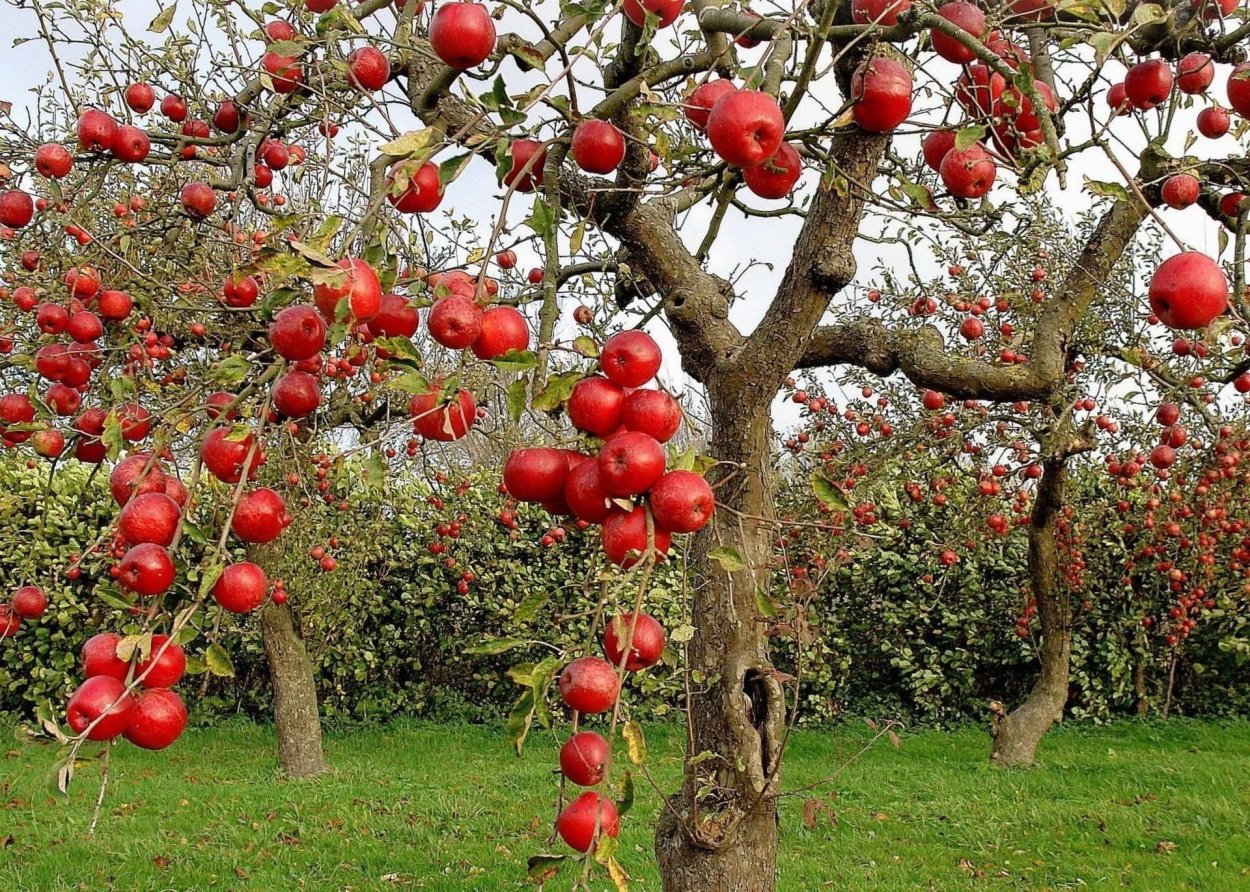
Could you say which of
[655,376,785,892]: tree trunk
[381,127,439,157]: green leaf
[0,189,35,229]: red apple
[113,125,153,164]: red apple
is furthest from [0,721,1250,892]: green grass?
[381,127,439,157]: green leaf

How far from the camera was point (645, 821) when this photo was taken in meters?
5.80

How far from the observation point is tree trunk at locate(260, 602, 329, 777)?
7262mm

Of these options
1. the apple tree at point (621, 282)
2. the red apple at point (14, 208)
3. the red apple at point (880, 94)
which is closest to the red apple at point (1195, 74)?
the apple tree at point (621, 282)

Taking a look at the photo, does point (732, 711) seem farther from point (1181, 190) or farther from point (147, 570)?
point (1181, 190)

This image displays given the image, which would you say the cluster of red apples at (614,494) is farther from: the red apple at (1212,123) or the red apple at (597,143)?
the red apple at (1212,123)

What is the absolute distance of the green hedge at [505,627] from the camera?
8.26 meters

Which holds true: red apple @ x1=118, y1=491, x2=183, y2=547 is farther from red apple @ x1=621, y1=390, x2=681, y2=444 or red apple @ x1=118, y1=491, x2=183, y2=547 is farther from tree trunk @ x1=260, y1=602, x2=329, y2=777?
tree trunk @ x1=260, y1=602, x2=329, y2=777

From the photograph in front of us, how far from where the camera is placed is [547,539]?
5.45 m

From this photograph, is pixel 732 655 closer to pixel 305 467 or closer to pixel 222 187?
pixel 222 187

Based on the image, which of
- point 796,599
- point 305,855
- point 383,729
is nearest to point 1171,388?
point 796,599

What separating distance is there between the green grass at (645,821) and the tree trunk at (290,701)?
0.23 metres

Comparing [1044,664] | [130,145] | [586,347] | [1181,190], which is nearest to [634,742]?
[586,347]

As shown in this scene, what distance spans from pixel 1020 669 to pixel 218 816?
681 centimetres

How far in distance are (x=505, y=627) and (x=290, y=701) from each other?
1971mm
